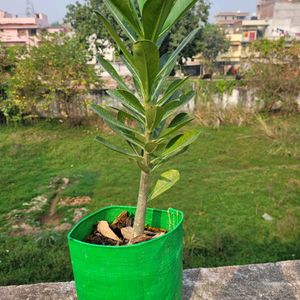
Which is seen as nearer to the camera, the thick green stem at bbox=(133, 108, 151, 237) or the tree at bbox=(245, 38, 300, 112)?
the thick green stem at bbox=(133, 108, 151, 237)

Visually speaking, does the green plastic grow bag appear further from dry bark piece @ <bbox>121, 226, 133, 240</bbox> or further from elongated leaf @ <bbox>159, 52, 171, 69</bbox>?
elongated leaf @ <bbox>159, 52, 171, 69</bbox>

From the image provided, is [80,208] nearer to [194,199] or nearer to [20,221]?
[20,221]

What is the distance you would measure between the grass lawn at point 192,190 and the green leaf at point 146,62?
1851 millimetres

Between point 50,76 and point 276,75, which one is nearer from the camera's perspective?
point 50,76

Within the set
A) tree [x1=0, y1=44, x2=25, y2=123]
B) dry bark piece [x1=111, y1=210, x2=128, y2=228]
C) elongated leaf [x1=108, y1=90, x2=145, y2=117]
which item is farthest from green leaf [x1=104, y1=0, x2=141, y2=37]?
tree [x1=0, y1=44, x2=25, y2=123]

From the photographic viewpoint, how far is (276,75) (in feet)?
22.7

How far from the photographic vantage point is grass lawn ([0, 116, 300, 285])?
264 cm

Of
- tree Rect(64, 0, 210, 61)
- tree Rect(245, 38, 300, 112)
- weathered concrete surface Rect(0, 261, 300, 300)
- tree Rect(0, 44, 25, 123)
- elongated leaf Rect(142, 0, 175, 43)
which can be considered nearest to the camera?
elongated leaf Rect(142, 0, 175, 43)

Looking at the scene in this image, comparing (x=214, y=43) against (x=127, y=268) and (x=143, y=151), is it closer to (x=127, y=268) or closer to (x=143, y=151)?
(x=143, y=151)

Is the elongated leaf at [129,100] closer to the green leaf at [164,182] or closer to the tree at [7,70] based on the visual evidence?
the green leaf at [164,182]

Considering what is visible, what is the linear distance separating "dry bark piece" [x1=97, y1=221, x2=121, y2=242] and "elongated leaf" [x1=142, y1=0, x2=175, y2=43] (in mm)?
425

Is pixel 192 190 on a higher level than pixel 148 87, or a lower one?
lower

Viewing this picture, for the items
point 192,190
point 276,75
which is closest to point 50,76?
point 192,190

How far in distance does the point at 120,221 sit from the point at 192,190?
3142 millimetres
